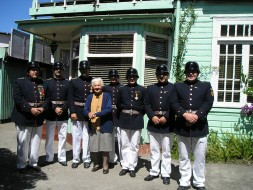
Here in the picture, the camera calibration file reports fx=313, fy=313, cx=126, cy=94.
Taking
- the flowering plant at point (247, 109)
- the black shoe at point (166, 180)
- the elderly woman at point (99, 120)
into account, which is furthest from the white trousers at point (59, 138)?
the flowering plant at point (247, 109)

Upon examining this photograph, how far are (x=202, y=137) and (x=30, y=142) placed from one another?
319 centimetres

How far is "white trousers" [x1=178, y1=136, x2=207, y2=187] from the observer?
4.96 metres

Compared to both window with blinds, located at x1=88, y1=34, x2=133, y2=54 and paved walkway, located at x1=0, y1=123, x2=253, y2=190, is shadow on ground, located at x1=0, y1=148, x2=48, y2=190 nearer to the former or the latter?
paved walkway, located at x1=0, y1=123, x2=253, y2=190

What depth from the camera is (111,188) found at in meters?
5.01

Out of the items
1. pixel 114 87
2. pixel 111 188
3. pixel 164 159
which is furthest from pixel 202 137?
pixel 114 87

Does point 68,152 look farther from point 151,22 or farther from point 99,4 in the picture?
point 99,4

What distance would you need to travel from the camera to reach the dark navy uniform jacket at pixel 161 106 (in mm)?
5266

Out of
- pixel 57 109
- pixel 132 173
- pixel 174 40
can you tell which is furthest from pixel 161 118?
pixel 174 40

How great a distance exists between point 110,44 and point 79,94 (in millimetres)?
2458

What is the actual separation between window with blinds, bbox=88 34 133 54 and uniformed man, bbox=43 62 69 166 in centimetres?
222

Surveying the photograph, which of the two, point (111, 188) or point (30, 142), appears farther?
point (30, 142)

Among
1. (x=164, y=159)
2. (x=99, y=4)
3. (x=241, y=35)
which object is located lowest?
(x=164, y=159)

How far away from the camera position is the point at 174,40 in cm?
771

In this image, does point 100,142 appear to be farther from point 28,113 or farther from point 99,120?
point 28,113
